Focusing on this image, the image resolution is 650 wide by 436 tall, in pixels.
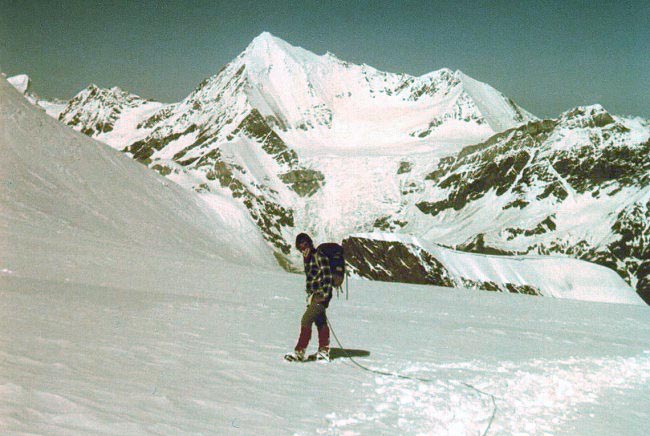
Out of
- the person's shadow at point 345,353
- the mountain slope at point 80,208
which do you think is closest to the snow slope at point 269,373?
the person's shadow at point 345,353

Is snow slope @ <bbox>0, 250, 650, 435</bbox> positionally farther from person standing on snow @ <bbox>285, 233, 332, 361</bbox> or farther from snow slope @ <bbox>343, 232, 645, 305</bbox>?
snow slope @ <bbox>343, 232, 645, 305</bbox>

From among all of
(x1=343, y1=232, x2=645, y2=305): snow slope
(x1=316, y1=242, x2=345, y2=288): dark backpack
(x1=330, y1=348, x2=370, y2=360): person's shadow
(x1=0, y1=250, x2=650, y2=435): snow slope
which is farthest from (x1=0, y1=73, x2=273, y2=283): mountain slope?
(x1=343, y1=232, x2=645, y2=305): snow slope

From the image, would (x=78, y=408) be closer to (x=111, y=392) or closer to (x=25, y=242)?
(x=111, y=392)

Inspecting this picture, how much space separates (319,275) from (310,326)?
978 millimetres

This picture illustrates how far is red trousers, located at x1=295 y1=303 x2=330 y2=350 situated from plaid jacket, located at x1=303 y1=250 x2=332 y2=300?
28 cm

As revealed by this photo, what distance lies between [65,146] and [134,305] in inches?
2148

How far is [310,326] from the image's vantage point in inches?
458

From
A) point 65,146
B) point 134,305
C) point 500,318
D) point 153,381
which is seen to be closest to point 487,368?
point 153,381

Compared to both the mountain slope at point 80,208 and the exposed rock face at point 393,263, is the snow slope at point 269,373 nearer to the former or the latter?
the mountain slope at point 80,208

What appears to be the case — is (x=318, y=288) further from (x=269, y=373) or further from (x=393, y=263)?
(x=393, y=263)

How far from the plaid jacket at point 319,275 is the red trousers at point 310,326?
276 mm

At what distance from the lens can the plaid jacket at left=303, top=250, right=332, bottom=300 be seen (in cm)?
1173

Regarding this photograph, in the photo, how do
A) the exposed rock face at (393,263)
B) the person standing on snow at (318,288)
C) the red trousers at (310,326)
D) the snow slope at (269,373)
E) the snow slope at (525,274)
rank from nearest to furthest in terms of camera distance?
the snow slope at (269,373) < the red trousers at (310,326) < the person standing on snow at (318,288) < the snow slope at (525,274) < the exposed rock face at (393,263)

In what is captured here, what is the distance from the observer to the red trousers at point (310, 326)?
11.5 m
